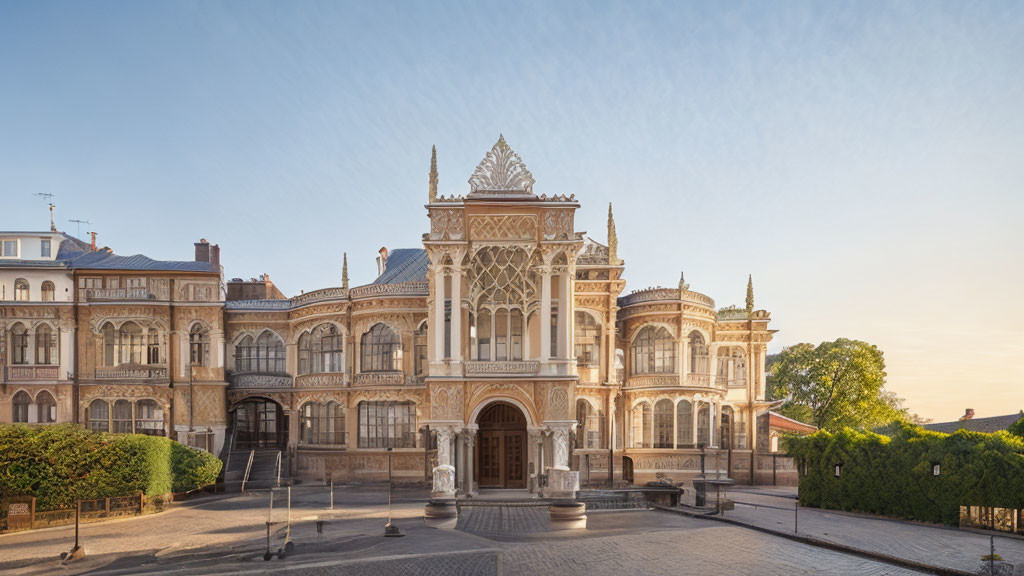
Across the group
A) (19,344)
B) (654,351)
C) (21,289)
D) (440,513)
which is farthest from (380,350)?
(21,289)

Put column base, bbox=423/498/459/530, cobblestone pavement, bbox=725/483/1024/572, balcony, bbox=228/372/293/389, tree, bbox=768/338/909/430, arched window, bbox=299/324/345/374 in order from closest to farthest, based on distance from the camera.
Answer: cobblestone pavement, bbox=725/483/1024/572, column base, bbox=423/498/459/530, arched window, bbox=299/324/345/374, balcony, bbox=228/372/293/389, tree, bbox=768/338/909/430

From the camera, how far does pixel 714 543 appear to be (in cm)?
2089

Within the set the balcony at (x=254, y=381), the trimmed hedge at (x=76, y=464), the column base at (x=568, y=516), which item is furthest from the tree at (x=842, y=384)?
the trimmed hedge at (x=76, y=464)

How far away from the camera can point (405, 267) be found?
146ft

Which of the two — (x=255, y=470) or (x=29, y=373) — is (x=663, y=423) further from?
(x=29, y=373)

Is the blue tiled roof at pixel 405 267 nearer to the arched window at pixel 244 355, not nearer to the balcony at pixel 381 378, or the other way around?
the balcony at pixel 381 378

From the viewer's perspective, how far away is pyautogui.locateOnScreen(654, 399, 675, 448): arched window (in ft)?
130

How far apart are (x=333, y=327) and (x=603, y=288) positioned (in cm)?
1431

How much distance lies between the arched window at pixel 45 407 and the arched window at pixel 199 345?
7021 mm

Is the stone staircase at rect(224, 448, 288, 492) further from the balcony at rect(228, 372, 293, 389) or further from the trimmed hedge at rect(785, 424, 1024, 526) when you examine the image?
the trimmed hedge at rect(785, 424, 1024, 526)

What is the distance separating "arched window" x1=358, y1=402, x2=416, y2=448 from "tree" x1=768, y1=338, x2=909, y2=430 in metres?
27.1

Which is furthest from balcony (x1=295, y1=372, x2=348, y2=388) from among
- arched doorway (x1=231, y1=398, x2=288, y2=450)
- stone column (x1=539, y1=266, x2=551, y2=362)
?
stone column (x1=539, y1=266, x2=551, y2=362)

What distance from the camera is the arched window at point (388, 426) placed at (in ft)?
127

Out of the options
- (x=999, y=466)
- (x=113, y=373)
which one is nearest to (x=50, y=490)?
(x=113, y=373)
